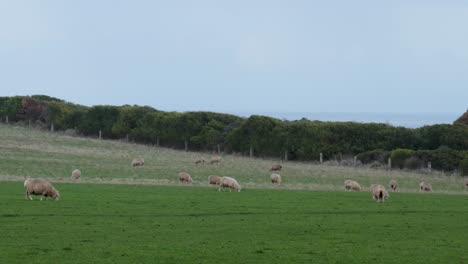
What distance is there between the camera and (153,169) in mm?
61875

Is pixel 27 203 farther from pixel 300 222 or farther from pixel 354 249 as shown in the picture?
pixel 354 249

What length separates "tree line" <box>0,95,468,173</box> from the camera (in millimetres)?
80000

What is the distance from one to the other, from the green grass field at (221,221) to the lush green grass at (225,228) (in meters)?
0.03

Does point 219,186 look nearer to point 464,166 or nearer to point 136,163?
point 136,163

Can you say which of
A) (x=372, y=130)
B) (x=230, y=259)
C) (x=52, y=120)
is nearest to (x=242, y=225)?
(x=230, y=259)

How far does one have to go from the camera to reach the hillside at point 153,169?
52969mm

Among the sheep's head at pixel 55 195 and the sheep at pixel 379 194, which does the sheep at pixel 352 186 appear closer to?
the sheep at pixel 379 194

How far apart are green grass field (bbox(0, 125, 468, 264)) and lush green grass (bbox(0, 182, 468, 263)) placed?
0.11ft

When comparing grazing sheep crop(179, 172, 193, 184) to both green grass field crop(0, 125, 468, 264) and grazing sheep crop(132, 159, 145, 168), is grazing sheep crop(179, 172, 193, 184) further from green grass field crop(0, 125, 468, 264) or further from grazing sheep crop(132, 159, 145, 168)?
grazing sheep crop(132, 159, 145, 168)

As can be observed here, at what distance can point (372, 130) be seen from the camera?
275 ft

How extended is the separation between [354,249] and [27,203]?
15926 mm

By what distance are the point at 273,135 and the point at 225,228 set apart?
186ft

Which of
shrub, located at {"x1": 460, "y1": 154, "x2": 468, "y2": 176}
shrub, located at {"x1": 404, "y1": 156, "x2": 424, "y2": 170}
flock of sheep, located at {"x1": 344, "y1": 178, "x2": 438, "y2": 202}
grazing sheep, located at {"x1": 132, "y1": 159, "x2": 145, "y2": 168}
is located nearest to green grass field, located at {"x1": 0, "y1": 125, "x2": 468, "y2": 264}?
flock of sheep, located at {"x1": 344, "y1": 178, "x2": 438, "y2": 202}

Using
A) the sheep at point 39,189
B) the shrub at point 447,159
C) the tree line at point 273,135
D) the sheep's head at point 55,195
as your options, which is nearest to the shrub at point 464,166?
Result: the shrub at point 447,159
